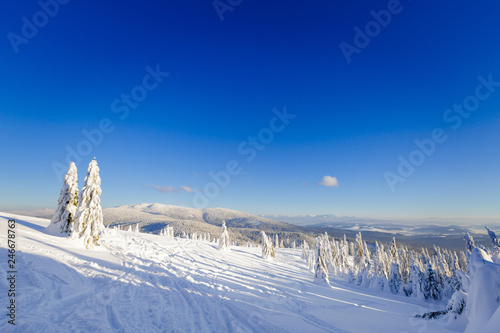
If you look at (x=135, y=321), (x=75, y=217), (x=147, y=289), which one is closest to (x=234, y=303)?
(x=147, y=289)

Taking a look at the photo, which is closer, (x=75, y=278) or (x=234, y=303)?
(x=75, y=278)

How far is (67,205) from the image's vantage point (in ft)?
76.3

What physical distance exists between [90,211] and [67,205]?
3321mm

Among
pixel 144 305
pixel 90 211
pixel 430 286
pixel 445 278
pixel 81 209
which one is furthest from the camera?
pixel 445 278

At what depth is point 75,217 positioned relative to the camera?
22.0 metres

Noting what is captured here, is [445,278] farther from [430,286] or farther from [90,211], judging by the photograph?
[90,211]

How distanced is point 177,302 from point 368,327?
36.0ft

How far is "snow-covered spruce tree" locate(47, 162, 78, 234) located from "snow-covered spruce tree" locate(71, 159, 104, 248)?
154 cm

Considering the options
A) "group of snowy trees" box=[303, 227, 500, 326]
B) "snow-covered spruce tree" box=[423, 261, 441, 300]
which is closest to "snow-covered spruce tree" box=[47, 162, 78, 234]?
"group of snowy trees" box=[303, 227, 500, 326]

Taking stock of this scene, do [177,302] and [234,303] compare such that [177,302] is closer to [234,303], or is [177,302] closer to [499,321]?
[234,303]

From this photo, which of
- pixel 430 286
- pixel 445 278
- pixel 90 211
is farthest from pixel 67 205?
pixel 445 278

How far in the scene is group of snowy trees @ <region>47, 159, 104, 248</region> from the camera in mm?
21438

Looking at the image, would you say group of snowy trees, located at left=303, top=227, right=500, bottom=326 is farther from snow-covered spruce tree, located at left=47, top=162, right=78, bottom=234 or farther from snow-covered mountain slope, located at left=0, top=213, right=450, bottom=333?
snow-covered spruce tree, located at left=47, top=162, right=78, bottom=234

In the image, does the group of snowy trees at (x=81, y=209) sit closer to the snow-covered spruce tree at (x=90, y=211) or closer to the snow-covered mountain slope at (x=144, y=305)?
the snow-covered spruce tree at (x=90, y=211)
